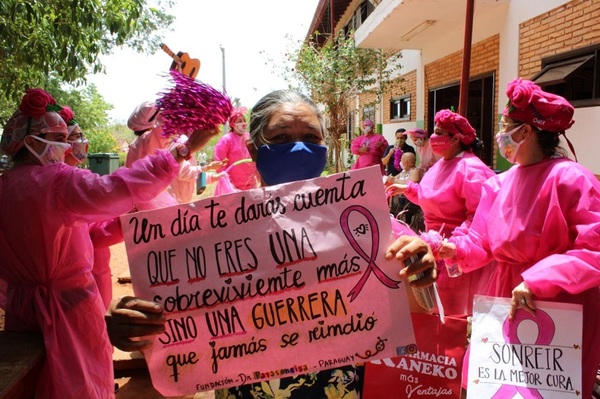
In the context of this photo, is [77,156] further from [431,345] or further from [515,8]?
[515,8]

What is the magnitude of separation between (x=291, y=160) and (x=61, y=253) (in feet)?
4.49

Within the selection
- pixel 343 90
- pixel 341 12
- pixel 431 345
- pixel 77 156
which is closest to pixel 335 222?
pixel 431 345

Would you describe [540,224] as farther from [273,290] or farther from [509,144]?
[273,290]

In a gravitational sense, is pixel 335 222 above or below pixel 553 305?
above

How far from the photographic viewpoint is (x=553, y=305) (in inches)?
86.7

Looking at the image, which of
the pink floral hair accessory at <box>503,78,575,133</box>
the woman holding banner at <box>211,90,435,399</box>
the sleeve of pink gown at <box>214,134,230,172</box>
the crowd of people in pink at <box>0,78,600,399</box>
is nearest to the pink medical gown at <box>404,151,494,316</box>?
the crowd of people in pink at <box>0,78,600,399</box>

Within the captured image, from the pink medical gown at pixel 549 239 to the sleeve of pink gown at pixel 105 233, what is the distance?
194 centimetres

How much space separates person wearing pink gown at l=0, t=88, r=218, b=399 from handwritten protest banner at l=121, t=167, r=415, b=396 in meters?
0.75

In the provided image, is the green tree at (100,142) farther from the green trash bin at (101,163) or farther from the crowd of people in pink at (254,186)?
the crowd of people in pink at (254,186)

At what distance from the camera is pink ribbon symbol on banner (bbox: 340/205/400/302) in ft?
4.83

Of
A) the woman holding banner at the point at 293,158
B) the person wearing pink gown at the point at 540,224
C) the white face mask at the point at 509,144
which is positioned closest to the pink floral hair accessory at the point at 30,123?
the woman holding banner at the point at 293,158

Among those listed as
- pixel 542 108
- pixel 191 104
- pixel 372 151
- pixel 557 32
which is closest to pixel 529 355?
pixel 542 108

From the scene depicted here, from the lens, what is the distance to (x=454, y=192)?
389 cm

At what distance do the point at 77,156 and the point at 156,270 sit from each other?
2663 mm
